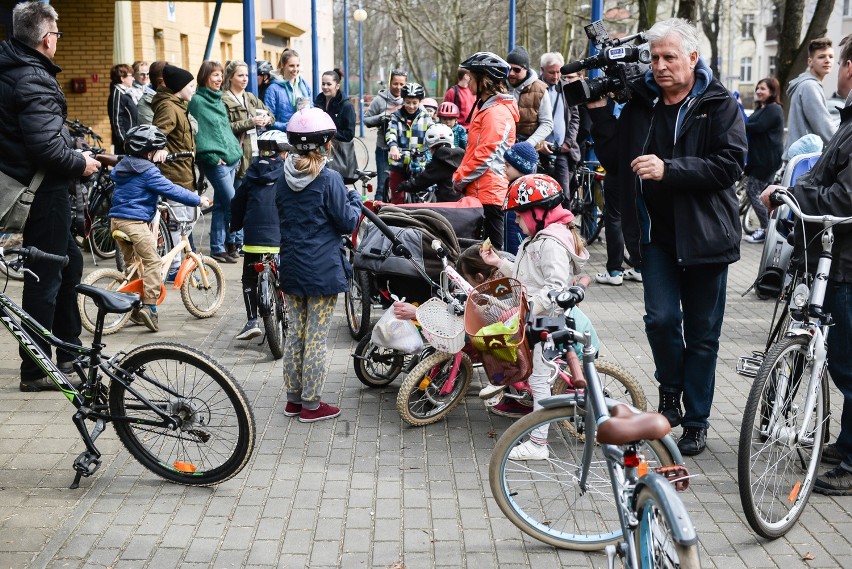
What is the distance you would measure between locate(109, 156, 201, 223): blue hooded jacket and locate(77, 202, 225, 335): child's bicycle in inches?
7.9

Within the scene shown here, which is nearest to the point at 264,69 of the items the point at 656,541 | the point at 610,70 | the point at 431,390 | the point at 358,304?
the point at 358,304

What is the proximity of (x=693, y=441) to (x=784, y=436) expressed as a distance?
2.61ft

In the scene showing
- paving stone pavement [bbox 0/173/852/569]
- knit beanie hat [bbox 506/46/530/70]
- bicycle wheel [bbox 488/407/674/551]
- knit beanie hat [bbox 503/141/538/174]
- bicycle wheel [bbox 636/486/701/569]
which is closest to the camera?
bicycle wheel [bbox 636/486/701/569]

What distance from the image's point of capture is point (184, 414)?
482 cm

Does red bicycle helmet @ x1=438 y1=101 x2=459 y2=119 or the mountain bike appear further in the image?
red bicycle helmet @ x1=438 y1=101 x2=459 y2=119

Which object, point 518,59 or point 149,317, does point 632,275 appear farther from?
point 149,317

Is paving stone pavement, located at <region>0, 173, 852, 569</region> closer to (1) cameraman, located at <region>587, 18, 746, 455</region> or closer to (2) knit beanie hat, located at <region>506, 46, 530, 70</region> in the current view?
(1) cameraman, located at <region>587, 18, 746, 455</region>

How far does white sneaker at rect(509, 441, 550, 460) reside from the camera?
417cm

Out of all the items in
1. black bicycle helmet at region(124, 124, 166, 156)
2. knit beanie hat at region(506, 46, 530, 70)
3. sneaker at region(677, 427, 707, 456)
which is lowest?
sneaker at region(677, 427, 707, 456)

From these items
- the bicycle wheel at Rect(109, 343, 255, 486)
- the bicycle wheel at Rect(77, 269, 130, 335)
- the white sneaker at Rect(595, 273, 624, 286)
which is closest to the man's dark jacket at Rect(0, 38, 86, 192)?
the bicycle wheel at Rect(77, 269, 130, 335)

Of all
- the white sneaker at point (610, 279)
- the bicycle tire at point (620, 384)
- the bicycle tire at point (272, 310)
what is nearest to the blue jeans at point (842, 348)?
the bicycle tire at point (620, 384)

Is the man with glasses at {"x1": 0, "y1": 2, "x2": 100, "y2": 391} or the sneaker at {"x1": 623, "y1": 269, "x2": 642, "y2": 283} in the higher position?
the man with glasses at {"x1": 0, "y1": 2, "x2": 100, "y2": 391}

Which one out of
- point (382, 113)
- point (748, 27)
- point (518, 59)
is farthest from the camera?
point (748, 27)

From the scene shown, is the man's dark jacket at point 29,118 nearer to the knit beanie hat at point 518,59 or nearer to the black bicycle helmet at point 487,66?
the black bicycle helmet at point 487,66
